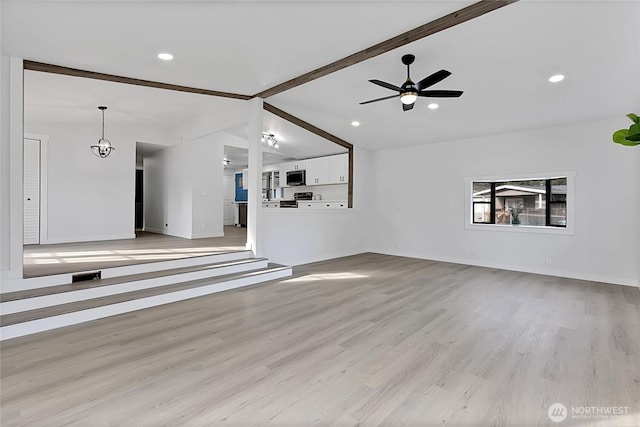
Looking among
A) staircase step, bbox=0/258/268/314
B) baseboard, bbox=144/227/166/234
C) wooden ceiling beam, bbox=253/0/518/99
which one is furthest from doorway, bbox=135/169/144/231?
wooden ceiling beam, bbox=253/0/518/99

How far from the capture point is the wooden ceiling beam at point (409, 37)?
2684 millimetres

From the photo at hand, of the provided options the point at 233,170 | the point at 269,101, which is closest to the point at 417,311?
the point at 269,101

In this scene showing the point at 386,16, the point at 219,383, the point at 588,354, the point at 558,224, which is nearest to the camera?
the point at 219,383

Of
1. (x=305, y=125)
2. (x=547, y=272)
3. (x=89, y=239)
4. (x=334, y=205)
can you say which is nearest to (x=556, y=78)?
(x=547, y=272)

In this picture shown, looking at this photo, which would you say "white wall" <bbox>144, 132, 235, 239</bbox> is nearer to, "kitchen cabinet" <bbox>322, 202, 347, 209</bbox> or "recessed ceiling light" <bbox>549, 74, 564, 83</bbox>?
"kitchen cabinet" <bbox>322, 202, 347, 209</bbox>

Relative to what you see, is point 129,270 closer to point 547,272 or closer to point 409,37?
point 409,37

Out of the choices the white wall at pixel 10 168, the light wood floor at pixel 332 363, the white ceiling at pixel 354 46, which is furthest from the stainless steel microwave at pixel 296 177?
the white wall at pixel 10 168

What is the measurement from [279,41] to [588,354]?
4093 millimetres

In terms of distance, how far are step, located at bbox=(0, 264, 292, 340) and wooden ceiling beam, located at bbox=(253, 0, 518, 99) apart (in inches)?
119

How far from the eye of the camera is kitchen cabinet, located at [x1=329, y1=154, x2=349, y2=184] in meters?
7.71

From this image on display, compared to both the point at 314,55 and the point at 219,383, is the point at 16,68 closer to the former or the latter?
the point at 314,55

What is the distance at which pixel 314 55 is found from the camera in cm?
365

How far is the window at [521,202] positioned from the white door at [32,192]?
346 inches

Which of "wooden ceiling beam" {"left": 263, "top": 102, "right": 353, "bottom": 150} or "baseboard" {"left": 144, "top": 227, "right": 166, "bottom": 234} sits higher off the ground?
"wooden ceiling beam" {"left": 263, "top": 102, "right": 353, "bottom": 150}
